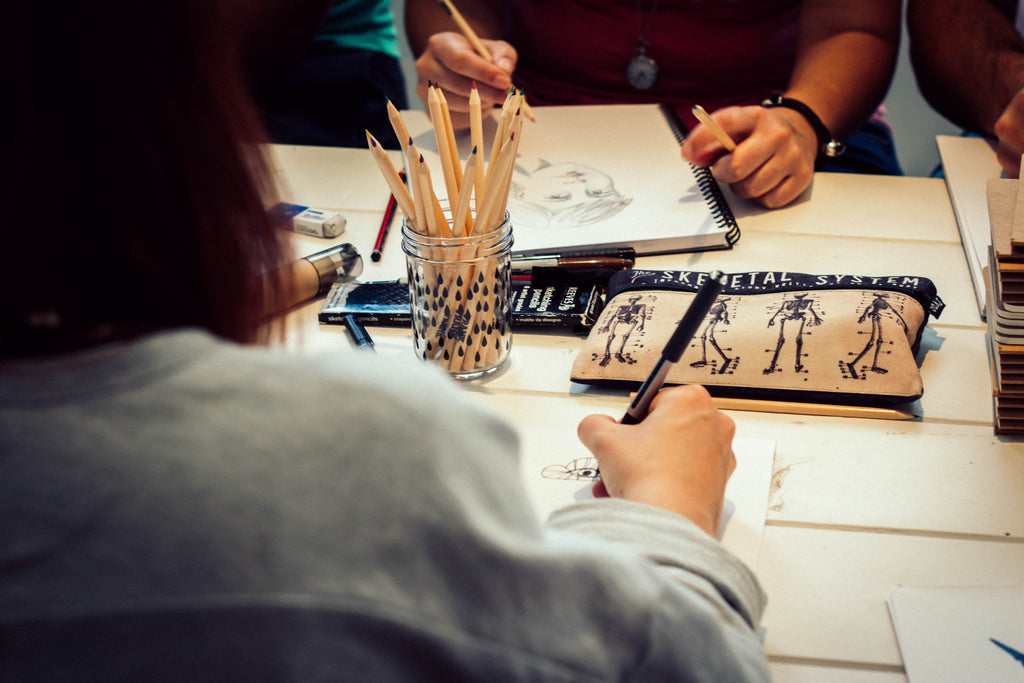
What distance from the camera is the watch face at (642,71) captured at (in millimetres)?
1131

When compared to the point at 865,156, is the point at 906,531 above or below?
below

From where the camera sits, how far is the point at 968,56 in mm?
1026

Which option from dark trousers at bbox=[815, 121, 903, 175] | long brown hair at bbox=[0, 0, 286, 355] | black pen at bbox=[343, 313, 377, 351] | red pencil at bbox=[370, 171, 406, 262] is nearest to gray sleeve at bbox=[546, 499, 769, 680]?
long brown hair at bbox=[0, 0, 286, 355]

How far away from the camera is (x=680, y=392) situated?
516mm

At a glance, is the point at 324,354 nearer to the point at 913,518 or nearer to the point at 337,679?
the point at 337,679

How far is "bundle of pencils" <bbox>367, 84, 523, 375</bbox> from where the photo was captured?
0.55m

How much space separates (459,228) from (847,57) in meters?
0.70

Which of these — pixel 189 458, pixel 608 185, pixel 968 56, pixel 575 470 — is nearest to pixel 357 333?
pixel 575 470

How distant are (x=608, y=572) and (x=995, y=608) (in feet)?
0.89

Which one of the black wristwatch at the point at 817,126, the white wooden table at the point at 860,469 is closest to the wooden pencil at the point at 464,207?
the white wooden table at the point at 860,469

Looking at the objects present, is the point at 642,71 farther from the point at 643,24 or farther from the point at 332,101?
the point at 332,101

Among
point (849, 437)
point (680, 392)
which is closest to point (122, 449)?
point (680, 392)

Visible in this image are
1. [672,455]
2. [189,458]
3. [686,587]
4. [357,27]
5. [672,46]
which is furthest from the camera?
[357,27]

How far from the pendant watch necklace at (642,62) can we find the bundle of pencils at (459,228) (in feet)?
1.98
